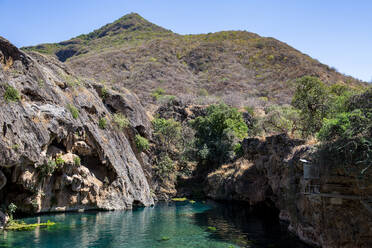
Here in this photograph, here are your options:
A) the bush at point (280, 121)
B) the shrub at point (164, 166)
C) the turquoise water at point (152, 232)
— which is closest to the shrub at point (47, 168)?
the turquoise water at point (152, 232)

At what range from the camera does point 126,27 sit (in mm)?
164500

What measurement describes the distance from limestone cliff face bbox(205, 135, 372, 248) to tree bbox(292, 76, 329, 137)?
4130mm

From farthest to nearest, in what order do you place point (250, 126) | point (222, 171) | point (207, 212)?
point (250, 126) → point (222, 171) → point (207, 212)

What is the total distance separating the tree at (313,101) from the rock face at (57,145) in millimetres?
20816

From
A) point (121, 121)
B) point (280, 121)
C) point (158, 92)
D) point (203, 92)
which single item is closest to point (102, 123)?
point (121, 121)

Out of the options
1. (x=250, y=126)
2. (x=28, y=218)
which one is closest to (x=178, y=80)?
(x=250, y=126)

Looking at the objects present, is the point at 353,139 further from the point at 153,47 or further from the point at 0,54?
the point at 153,47

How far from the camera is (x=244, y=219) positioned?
1202 inches

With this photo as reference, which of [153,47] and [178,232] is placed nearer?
[178,232]

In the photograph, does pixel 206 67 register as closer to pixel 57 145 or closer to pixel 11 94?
pixel 57 145

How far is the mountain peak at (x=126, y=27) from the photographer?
6284 inches

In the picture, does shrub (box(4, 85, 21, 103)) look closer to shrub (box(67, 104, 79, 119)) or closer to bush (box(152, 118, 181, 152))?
shrub (box(67, 104, 79, 119))

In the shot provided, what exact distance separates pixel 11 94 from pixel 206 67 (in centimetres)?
8952

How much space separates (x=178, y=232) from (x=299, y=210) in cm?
851
